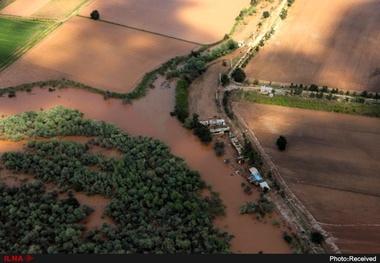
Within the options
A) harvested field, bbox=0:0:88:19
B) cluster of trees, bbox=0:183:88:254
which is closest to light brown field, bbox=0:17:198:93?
harvested field, bbox=0:0:88:19

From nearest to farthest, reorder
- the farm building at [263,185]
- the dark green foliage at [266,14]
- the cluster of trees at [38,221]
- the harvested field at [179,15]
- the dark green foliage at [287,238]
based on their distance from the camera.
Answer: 1. the cluster of trees at [38,221]
2. the dark green foliage at [287,238]
3. the farm building at [263,185]
4. the harvested field at [179,15]
5. the dark green foliage at [266,14]

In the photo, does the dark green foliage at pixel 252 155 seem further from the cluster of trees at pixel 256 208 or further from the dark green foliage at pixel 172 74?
the dark green foliage at pixel 172 74

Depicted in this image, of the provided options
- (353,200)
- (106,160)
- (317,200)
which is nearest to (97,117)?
(106,160)

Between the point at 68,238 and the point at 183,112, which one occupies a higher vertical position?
the point at 183,112

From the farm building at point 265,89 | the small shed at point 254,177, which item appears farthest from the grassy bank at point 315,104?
the small shed at point 254,177

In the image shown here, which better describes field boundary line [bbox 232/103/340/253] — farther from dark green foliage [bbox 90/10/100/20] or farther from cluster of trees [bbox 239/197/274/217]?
dark green foliage [bbox 90/10/100/20]

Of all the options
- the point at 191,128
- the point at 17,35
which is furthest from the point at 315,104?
the point at 17,35

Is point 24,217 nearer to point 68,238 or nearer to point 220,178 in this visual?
point 68,238
